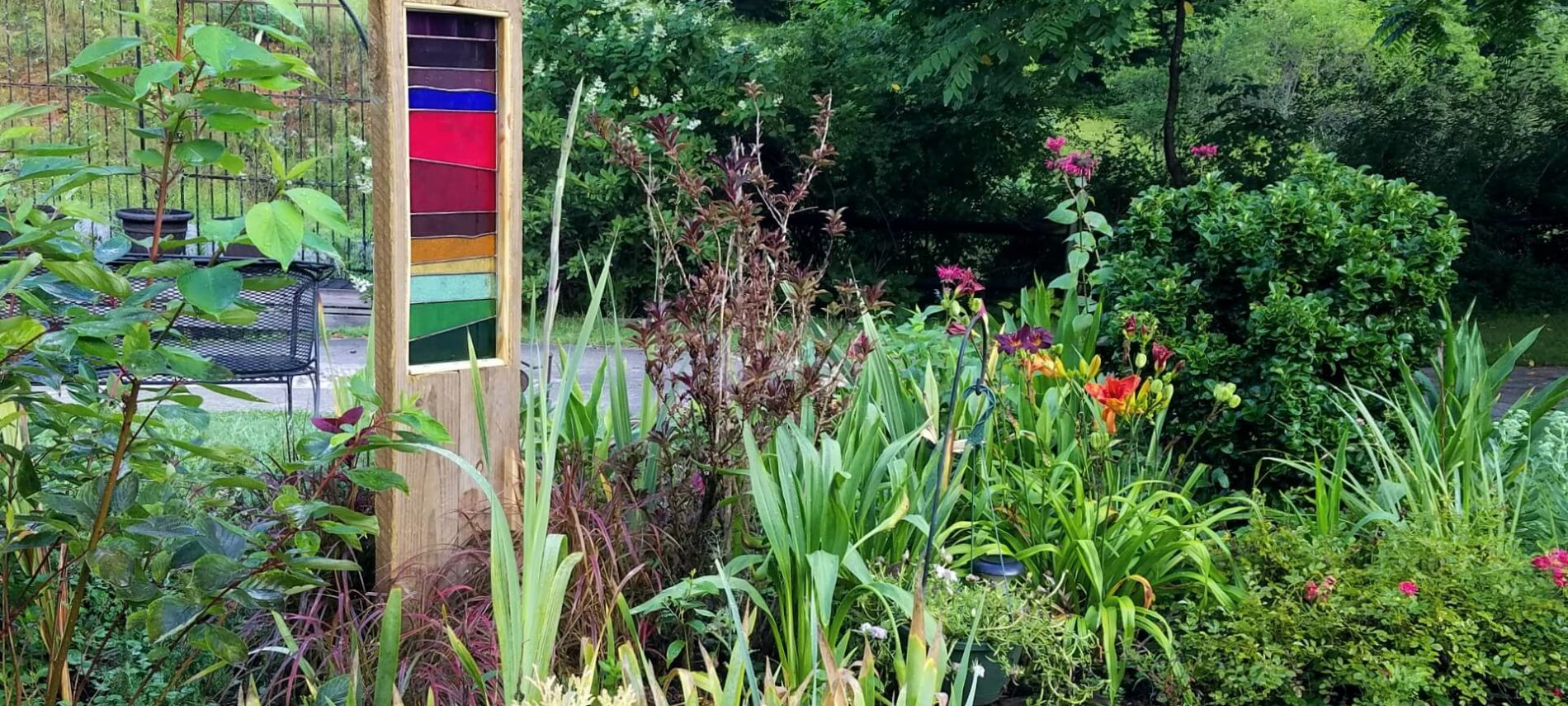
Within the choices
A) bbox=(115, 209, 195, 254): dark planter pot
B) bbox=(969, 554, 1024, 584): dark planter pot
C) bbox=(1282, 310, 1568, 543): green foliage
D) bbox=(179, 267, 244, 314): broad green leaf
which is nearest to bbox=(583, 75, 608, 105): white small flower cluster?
bbox=(115, 209, 195, 254): dark planter pot

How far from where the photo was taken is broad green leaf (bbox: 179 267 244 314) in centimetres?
152

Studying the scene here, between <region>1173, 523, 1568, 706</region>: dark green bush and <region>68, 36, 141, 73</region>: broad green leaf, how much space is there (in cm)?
240

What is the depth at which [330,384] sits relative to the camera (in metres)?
5.41

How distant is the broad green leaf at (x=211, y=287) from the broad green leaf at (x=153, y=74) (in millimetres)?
231

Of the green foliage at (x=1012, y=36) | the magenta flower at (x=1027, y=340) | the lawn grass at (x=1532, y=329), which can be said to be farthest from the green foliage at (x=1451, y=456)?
the lawn grass at (x=1532, y=329)

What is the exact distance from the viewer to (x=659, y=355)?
9.90ft

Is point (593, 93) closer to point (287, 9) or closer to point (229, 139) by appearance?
point (229, 139)

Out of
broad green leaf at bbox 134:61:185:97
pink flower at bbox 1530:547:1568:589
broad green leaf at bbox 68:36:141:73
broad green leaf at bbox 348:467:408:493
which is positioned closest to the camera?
broad green leaf at bbox 134:61:185:97

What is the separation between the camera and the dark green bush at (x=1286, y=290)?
3.88m

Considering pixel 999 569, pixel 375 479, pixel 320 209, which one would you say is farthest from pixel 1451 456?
pixel 320 209

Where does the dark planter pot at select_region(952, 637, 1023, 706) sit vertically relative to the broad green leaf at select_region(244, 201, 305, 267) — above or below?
below

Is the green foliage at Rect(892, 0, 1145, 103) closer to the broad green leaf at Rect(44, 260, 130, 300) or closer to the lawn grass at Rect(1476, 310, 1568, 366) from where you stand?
the lawn grass at Rect(1476, 310, 1568, 366)

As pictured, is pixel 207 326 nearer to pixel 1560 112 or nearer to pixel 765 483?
pixel 765 483

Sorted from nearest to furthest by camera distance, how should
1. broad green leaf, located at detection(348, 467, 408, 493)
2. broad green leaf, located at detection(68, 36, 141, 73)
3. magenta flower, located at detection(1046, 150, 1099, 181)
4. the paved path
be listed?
broad green leaf, located at detection(68, 36, 141, 73)
broad green leaf, located at detection(348, 467, 408, 493)
magenta flower, located at detection(1046, 150, 1099, 181)
the paved path
